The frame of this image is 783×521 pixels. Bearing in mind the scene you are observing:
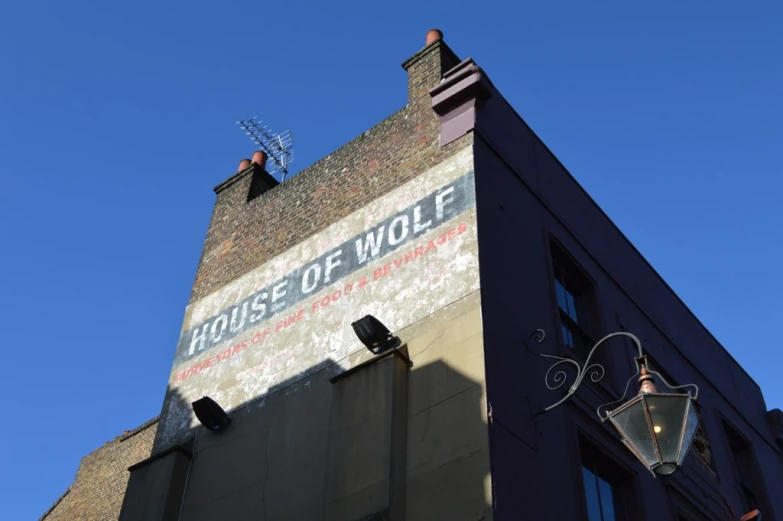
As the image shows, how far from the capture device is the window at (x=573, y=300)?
43.1ft

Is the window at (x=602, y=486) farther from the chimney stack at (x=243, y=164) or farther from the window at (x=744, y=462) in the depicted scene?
the chimney stack at (x=243, y=164)

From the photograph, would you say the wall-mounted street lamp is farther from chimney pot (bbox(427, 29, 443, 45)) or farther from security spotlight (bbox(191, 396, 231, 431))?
chimney pot (bbox(427, 29, 443, 45))

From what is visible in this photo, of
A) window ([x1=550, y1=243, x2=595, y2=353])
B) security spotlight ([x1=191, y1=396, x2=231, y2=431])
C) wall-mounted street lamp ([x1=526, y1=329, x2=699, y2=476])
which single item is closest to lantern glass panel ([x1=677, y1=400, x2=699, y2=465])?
wall-mounted street lamp ([x1=526, y1=329, x2=699, y2=476])

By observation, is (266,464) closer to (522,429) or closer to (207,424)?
(207,424)

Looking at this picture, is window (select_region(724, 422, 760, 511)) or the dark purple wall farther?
window (select_region(724, 422, 760, 511))

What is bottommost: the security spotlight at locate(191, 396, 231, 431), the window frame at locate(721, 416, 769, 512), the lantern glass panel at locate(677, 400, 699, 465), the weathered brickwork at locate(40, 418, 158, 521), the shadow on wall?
the lantern glass panel at locate(677, 400, 699, 465)

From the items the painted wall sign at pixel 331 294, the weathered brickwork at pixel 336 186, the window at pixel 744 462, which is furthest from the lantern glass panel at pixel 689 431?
the window at pixel 744 462

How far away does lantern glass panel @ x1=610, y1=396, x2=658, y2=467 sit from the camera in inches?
306

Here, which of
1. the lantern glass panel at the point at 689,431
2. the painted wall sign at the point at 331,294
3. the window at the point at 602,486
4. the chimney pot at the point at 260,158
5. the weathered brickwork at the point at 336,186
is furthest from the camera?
the chimney pot at the point at 260,158

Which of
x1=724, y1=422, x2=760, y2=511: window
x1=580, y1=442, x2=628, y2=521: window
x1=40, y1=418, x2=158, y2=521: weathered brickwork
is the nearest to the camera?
x1=580, y1=442, x2=628, y2=521: window

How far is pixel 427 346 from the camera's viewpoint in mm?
10961

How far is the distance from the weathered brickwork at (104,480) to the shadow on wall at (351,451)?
7.02 meters

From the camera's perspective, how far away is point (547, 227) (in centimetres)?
1358

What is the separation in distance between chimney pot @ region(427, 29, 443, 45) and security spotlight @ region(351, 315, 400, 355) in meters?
5.76
